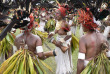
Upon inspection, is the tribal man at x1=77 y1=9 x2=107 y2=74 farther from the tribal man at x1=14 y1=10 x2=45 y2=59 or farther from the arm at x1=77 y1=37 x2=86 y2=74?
the tribal man at x1=14 y1=10 x2=45 y2=59

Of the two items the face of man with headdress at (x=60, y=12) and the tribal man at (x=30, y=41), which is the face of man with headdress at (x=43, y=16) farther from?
the tribal man at (x=30, y=41)

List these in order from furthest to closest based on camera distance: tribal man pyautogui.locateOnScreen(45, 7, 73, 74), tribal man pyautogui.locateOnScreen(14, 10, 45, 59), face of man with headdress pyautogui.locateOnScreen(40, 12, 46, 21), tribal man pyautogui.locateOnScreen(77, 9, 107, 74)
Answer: face of man with headdress pyautogui.locateOnScreen(40, 12, 46, 21) → tribal man pyautogui.locateOnScreen(45, 7, 73, 74) → tribal man pyautogui.locateOnScreen(14, 10, 45, 59) → tribal man pyautogui.locateOnScreen(77, 9, 107, 74)

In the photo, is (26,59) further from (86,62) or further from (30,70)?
(86,62)

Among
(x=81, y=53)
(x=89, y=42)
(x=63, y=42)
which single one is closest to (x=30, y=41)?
(x=81, y=53)

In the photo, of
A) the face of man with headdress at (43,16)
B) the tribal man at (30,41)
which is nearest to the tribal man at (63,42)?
Answer: the tribal man at (30,41)

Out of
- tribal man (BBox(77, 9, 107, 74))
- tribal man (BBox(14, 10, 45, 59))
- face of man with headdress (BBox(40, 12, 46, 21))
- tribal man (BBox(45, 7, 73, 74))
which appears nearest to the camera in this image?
tribal man (BBox(77, 9, 107, 74))

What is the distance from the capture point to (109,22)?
507 centimetres

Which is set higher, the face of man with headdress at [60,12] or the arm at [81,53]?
the face of man with headdress at [60,12]

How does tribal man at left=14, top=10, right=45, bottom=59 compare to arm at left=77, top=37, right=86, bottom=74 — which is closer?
arm at left=77, top=37, right=86, bottom=74

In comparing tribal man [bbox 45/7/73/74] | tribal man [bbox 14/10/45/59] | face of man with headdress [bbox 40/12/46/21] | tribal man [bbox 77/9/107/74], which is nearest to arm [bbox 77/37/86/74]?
tribal man [bbox 77/9/107/74]

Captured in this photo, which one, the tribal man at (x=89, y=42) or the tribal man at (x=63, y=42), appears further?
the tribal man at (x=63, y=42)

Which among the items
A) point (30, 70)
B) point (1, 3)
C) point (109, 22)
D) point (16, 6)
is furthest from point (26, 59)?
point (109, 22)

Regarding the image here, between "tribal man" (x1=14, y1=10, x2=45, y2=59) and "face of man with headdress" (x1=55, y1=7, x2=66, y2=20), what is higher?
"face of man with headdress" (x1=55, y1=7, x2=66, y2=20)

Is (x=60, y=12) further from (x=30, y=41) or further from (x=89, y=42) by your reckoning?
(x=89, y=42)
